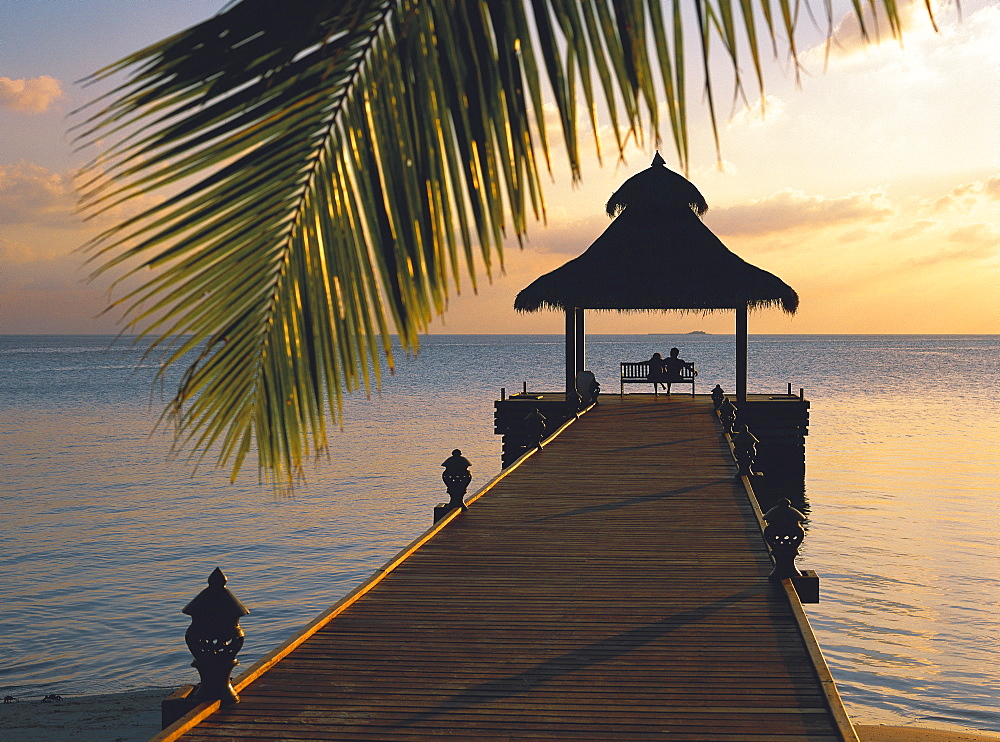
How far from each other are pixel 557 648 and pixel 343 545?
570 inches

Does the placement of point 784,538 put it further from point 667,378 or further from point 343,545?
point 667,378

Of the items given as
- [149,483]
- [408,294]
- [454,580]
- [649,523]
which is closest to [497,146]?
[408,294]

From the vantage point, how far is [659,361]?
22.2m

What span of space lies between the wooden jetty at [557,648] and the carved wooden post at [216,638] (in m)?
0.10

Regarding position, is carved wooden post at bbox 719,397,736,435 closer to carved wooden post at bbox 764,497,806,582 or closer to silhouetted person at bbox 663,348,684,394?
silhouetted person at bbox 663,348,684,394

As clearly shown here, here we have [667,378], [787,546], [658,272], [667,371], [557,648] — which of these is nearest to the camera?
[557,648]

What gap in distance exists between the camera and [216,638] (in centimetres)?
409

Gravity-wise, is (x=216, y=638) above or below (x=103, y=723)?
above

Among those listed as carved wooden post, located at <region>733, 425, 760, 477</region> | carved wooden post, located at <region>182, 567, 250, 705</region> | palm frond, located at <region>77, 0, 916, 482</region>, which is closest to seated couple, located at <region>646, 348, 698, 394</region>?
carved wooden post, located at <region>733, 425, 760, 477</region>

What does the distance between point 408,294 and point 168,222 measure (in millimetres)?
320

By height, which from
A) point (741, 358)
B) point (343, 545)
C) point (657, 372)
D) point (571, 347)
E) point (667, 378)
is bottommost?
point (343, 545)

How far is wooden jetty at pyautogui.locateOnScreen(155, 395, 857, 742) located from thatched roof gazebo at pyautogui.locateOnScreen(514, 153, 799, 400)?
11.3 meters

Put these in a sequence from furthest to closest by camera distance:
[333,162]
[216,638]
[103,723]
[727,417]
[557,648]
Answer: [727,417], [103,723], [557,648], [216,638], [333,162]

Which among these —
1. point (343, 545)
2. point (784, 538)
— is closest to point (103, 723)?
point (784, 538)
